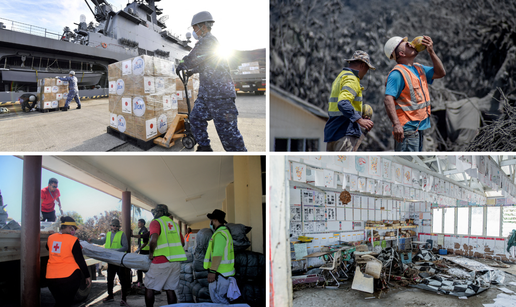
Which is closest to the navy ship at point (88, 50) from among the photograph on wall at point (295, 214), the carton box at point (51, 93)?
the carton box at point (51, 93)

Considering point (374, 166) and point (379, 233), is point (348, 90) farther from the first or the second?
point (379, 233)

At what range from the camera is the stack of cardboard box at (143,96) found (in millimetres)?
2977

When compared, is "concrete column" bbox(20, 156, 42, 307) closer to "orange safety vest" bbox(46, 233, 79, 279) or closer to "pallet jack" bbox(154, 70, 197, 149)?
"orange safety vest" bbox(46, 233, 79, 279)

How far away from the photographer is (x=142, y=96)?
2969 mm

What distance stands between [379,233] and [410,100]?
7.92 m

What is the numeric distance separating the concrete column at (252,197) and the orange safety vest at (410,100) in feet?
6.87

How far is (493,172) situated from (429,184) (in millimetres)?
1197

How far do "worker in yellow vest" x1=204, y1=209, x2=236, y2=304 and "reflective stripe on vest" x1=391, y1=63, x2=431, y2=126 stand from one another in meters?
1.97

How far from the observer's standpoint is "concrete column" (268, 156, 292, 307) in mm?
2217

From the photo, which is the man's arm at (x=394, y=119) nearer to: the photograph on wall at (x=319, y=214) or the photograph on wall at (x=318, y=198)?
the photograph on wall at (x=318, y=198)


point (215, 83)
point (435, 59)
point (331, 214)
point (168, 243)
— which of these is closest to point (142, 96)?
point (215, 83)

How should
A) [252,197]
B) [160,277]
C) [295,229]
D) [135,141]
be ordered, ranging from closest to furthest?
[160,277] < [135,141] < [252,197] < [295,229]

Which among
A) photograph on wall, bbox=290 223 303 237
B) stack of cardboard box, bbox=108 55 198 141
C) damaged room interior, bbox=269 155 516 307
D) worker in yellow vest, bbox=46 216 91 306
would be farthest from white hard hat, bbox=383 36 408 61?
photograph on wall, bbox=290 223 303 237

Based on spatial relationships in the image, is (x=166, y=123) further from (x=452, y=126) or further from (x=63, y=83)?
(x=452, y=126)
